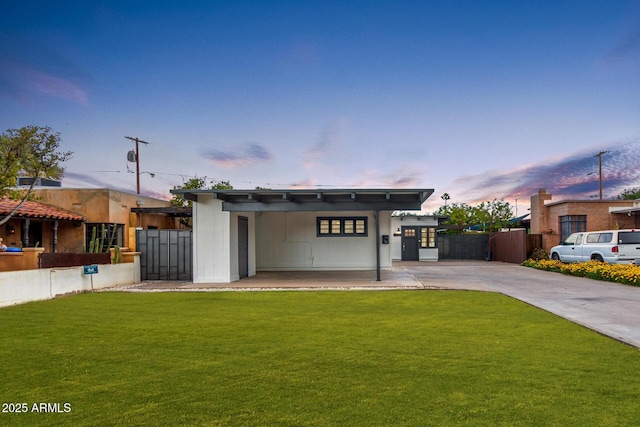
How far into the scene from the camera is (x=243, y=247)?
15.9 m

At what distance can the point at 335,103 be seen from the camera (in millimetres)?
17375

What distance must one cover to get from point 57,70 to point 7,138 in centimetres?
507

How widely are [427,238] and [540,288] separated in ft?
46.2

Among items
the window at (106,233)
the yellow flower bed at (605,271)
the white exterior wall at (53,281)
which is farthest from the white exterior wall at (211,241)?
the yellow flower bed at (605,271)

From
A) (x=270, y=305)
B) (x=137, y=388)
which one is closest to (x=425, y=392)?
(x=137, y=388)

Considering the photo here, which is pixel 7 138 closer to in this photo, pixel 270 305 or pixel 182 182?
pixel 270 305

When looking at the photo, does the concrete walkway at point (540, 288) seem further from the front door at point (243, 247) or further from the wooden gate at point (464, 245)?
the wooden gate at point (464, 245)

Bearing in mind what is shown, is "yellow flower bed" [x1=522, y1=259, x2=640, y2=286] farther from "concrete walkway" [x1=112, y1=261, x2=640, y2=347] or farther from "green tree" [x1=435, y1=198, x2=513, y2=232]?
"green tree" [x1=435, y1=198, x2=513, y2=232]

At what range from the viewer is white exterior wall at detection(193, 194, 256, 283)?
14062mm

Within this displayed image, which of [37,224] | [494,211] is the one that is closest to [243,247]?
[37,224]

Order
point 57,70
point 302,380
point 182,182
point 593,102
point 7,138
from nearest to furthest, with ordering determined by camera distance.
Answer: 1. point 302,380
2. point 7,138
3. point 57,70
4. point 593,102
5. point 182,182

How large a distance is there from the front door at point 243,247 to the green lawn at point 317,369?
6919 millimetres

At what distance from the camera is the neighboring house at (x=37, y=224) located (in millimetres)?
15820

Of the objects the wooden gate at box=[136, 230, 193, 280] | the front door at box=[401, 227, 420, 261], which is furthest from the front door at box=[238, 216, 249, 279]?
the front door at box=[401, 227, 420, 261]
